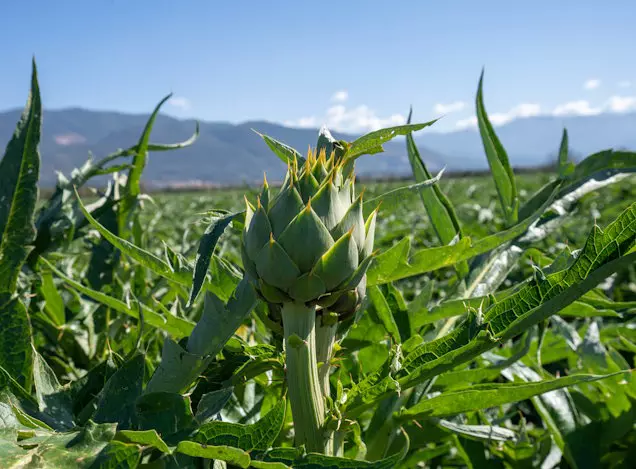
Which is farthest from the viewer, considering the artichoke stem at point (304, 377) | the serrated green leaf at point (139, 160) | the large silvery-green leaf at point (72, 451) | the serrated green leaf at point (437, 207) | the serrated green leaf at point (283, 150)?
the serrated green leaf at point (139, 160)

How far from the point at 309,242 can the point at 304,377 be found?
16 centimetres

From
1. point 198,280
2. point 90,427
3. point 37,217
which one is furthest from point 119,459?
point 37,217

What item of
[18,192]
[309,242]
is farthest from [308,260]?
[18,192]

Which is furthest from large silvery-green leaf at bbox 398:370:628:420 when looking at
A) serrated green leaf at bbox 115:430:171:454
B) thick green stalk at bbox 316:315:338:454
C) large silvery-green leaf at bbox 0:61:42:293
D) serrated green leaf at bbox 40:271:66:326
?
serrated green leaf at bbox 40:271:66:326

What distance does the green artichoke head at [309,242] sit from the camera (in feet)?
1.85

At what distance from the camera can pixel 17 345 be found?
772mm

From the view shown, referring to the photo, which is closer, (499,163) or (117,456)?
(117,456)

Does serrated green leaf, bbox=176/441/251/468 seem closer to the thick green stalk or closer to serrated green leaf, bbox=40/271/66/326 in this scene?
the thick green stalk

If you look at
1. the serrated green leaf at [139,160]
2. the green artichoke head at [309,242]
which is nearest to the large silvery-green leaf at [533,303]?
the green artichoke head at [309,242]

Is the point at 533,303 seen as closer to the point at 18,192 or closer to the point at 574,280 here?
the point at 574,280

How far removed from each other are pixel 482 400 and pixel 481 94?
619mm

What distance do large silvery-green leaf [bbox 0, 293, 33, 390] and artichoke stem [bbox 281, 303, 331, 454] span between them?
377 millimetres

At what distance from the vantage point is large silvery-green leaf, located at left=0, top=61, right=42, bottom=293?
818 millimetres

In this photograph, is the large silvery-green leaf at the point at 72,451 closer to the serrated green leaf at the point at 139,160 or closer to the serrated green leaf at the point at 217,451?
the serrated green leaf at the point at 217,451
